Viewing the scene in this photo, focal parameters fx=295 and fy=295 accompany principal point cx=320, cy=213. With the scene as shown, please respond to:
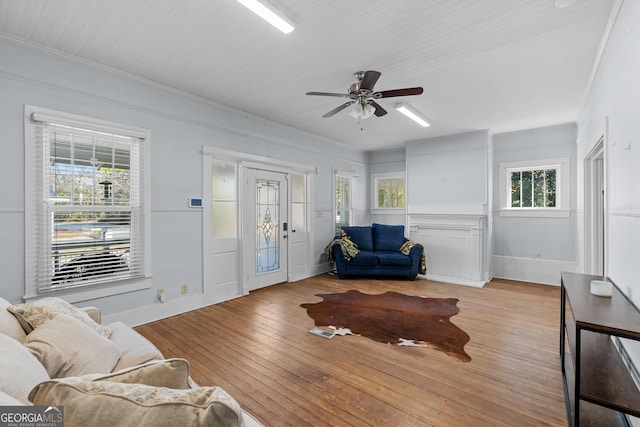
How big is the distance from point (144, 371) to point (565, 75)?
4.54 metres

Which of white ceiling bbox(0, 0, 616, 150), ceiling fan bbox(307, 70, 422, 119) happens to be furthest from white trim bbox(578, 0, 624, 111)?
ceiling fan bbox(307, 70, 422, 119)

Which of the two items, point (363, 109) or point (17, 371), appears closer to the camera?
point (17, 371)

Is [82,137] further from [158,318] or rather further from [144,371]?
[144,371]

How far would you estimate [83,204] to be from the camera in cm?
309

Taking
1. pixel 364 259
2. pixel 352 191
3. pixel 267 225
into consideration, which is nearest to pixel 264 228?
pixel 267 225

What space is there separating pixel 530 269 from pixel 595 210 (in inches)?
92.7

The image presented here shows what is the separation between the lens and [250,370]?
2500 millimetres

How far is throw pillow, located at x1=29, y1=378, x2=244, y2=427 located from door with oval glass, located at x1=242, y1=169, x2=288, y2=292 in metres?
3.94

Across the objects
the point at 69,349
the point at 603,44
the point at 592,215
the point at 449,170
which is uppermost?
the point at 603,44

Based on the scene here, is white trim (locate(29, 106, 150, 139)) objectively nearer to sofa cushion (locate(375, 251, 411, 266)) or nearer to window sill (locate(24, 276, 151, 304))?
window sill (locate(24, 276, 151, 304))

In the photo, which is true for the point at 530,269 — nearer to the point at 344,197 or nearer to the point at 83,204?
the point at 344,197

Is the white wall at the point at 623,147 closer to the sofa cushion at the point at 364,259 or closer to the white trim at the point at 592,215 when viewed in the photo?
the white trim at the point at 592,215

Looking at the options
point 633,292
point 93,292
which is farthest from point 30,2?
point 633,292

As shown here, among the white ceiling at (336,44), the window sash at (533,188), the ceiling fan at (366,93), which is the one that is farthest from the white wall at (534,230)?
the ceiling fan at (366,93)
